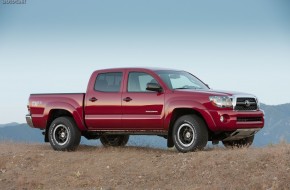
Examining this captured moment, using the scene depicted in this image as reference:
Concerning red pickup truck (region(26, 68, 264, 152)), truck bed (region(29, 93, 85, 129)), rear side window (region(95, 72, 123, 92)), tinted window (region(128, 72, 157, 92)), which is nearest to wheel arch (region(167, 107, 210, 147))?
red pickup truck (region(26, 68, 264, 152))

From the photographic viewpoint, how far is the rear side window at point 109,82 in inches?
539

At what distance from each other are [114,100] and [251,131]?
3160mm

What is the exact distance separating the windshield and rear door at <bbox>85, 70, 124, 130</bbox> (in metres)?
1.10

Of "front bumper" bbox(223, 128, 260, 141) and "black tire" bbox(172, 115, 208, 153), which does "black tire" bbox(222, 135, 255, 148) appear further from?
"black tire" bbox(172, 115, 208, 153)

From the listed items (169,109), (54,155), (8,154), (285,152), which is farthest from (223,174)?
(8,154)

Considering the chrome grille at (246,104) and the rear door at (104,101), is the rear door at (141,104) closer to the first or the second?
the rear door at (104,101)

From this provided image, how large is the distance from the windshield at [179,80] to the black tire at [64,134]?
2.68 meters

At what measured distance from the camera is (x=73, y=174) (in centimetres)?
1235

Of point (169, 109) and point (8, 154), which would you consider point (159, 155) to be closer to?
point (169, 109)

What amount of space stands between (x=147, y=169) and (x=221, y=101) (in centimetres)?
204

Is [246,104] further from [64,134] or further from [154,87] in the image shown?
[64,134]

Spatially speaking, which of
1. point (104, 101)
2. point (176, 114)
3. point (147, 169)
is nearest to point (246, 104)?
point (176, 114)

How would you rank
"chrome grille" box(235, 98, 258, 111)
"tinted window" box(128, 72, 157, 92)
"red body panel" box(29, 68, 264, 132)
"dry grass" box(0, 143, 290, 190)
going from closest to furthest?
"dry grass" box(0, 143, 290, 190)
"red body panel" box(29, 68, 264, 132)
"chrome grille" box(235, 98, 258, 111)
"tinted window" box(128, 72, 157, 92)

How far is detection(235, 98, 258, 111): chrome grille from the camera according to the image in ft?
Result: 40.3
